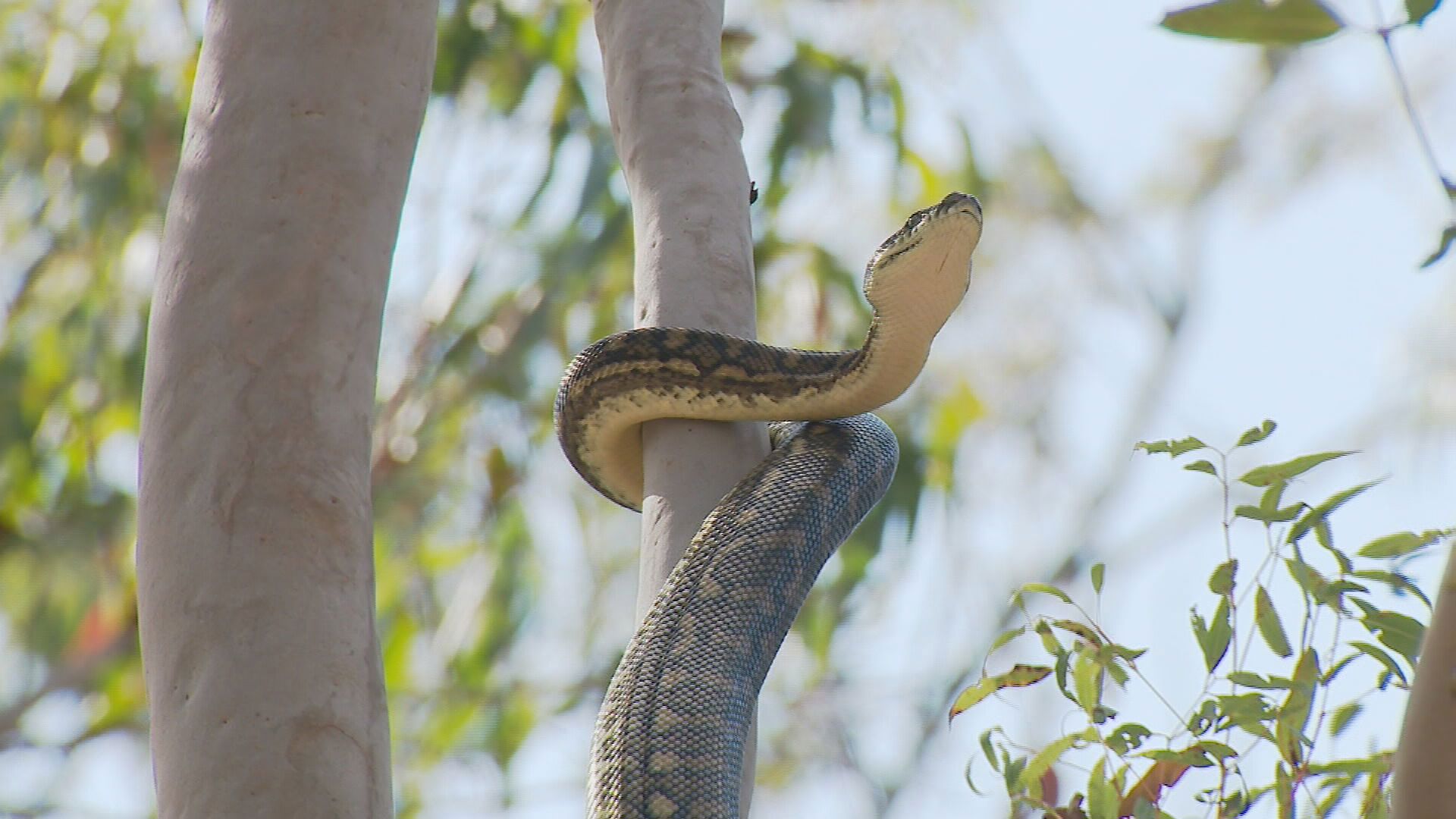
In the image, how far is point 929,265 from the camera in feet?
8.28

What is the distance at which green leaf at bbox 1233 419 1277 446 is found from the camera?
1.91 m

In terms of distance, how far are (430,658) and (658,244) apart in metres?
5.31

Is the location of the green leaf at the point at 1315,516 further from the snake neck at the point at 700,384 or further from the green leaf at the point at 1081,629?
the snake neck at the point at 700,384

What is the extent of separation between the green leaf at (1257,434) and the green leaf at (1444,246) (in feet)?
1.92

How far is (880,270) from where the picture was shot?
2.55 meters

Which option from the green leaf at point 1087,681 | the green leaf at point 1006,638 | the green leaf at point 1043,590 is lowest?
the green leaf at point 1087,681

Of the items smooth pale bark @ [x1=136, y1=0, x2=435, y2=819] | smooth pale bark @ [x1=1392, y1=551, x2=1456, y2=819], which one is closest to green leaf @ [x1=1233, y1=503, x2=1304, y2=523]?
smooth pale bark @ [x1=1392, y1=551, x2=1456, y2=819]

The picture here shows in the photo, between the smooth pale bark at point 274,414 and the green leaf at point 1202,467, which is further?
the green leaf at point 1202,467

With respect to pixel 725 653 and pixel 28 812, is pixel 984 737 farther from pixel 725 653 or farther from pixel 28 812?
pixel 28 812

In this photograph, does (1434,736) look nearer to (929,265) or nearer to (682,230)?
(682,230)

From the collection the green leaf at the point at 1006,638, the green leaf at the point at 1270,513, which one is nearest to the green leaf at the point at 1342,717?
the green leaf at the point at 1270,513

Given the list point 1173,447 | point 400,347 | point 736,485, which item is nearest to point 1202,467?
point 1173,447

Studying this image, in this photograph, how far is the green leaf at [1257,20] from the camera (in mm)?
1333

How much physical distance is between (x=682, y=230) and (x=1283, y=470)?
0.90 metres
